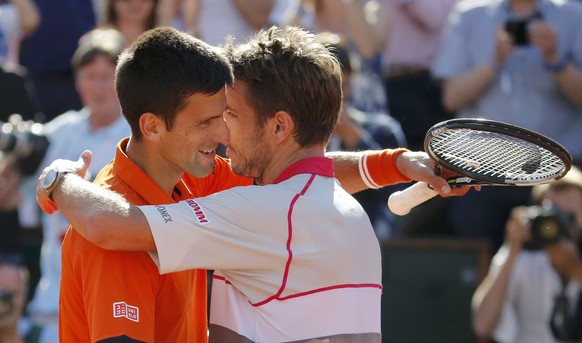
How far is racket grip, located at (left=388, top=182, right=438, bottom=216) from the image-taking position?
3865 millimetres

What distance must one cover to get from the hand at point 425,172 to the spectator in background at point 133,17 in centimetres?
432

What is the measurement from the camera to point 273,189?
11.7 ft

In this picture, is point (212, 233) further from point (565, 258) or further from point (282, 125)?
point (565, 258)

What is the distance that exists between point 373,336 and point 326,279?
0.27 m

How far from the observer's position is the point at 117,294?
337 cm

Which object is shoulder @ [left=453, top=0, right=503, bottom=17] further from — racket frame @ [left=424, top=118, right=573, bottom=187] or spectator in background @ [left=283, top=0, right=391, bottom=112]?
racket frame @ [left=424, top=118, right=573, bottom=187]

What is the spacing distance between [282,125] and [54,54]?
195 inches

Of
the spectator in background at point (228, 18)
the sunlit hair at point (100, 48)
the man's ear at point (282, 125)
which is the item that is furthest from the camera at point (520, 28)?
the man's ear at point (282, 125)

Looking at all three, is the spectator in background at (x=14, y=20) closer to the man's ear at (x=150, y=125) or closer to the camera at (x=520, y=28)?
the camera at (x=520, y=28)

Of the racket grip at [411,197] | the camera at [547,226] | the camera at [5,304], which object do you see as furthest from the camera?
the camera at [5,304]

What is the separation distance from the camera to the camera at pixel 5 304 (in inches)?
267

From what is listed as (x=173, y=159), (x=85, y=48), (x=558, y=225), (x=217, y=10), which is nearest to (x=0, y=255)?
(x=85, y=48)

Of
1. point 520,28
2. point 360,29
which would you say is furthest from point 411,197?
point 360,29

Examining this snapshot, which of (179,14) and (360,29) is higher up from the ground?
(179,14)
